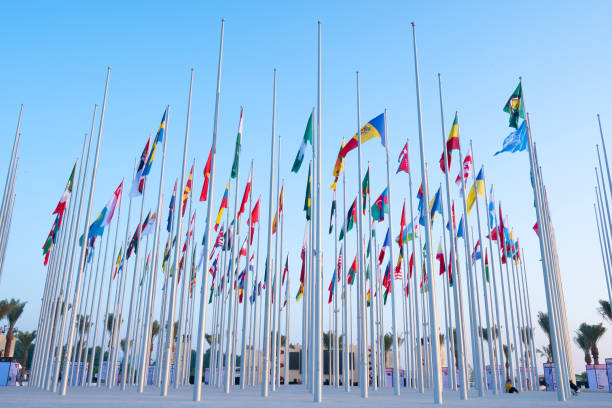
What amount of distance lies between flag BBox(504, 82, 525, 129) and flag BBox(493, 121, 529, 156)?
0.32 m

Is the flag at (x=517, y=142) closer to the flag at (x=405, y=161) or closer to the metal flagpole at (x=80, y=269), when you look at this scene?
the flag at (x=405, y=161)

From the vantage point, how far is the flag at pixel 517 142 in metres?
17.0

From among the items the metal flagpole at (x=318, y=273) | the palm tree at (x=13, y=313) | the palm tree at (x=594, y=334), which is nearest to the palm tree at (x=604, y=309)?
the palm tree at (x=594, y=334)

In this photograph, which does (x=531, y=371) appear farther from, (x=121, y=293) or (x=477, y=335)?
(x=121, y=293)

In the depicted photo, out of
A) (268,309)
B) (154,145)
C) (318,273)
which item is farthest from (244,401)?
(154,145)

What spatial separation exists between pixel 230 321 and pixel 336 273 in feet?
35.6

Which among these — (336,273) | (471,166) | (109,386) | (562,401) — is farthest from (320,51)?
(109,386)

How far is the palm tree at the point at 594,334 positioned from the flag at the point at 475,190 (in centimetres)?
3524

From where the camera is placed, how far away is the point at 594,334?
47594 millimetres

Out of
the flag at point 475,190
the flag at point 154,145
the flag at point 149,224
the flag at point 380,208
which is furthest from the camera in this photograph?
the flag at point 149,224

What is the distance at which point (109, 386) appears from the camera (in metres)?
25.4

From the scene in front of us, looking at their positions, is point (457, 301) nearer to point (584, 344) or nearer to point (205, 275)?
point (205, 275)

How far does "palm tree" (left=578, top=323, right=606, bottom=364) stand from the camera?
156 feet

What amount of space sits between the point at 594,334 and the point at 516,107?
40358 mm
